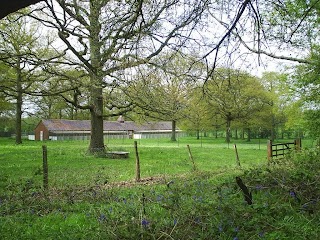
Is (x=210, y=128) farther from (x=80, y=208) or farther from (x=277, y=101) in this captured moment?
(x=80, y=208)

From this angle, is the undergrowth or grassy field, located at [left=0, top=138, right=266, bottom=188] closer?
the undergrowth

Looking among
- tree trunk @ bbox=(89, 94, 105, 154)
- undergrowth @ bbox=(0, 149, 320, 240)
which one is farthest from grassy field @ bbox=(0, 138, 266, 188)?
undergrowth @ bbox=(0, 149, 320, 240)

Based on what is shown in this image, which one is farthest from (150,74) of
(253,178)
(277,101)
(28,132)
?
(28,132)

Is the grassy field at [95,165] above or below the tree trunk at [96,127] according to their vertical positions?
below

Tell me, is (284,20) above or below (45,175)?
above

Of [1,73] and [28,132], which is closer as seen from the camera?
[1,73]

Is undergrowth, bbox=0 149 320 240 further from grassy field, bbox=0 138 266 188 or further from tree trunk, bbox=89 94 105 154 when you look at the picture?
tree trunk, bbox=89 94 105 154

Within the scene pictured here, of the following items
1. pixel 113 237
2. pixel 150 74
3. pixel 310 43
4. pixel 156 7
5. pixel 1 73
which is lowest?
pixel 113 237

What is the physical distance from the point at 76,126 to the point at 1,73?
37143 mm

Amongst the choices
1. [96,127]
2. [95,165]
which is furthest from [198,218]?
[96,127]

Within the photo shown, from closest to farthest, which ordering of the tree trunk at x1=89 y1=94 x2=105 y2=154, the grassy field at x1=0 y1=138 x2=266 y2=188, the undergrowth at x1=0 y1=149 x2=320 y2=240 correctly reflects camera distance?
1. the undergrowth at x1=0 y1=149 x2=320 y2=240
2. the grassy field at x1=0 y1=138 x2=266 y2=188
3. the tree trunk at x1=89 y1=94 x2=105 y2=154

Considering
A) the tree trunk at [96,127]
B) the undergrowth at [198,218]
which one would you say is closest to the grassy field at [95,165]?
the tree trunk at [96,127]

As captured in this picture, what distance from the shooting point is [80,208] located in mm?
6281

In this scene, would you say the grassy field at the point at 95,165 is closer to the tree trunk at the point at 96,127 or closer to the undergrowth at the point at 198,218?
the tree trunk at the point at 96,127
